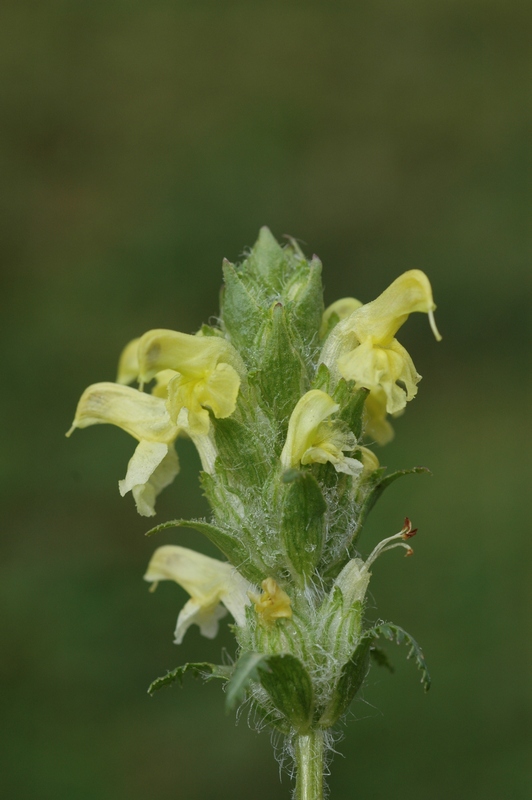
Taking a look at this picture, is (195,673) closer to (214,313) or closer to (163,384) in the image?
(163,384)

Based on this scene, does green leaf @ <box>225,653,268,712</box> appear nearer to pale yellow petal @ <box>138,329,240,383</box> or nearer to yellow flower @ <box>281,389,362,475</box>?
yellow flower @ <box>281,389,362,475</box>

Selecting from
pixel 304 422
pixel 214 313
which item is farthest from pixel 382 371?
pixel 214 313

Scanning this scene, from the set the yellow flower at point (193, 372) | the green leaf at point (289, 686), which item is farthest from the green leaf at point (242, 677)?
the yellow flower at point (193, 372)

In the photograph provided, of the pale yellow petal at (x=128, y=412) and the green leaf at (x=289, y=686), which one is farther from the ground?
the pale yellow petal at (x=128, y=412)

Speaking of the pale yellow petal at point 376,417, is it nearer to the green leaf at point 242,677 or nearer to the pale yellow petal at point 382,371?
the pale yellow petal at point 382,371

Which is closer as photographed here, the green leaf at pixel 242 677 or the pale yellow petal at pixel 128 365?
the green leaf at pixel 242 677

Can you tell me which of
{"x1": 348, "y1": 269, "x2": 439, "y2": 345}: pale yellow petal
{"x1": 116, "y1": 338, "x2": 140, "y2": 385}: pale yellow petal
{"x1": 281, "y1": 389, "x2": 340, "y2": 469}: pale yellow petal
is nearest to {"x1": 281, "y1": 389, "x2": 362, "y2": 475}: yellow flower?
{"x1": 281, "y1": 389, "x2": 340, "y2": 469}: pale yellow petal

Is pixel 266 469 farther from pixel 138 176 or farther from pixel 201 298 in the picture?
pixel 138 176
